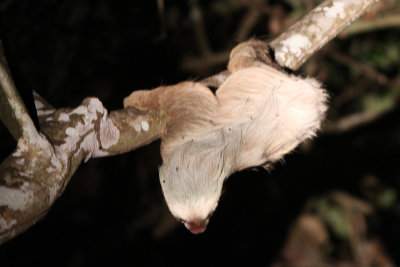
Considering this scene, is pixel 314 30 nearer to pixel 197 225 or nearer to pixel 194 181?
pixel 194 181

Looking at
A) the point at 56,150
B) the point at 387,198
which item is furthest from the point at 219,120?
the point at 387,198

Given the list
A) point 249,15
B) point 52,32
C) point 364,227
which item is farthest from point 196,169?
point 364,227

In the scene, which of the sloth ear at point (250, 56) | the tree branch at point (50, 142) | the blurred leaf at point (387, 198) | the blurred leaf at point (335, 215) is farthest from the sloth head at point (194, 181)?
the blurred leaf at point (387, 198)

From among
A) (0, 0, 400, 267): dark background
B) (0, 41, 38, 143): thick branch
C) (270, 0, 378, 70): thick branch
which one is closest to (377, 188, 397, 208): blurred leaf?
(0, 0, 400, 267): dark background

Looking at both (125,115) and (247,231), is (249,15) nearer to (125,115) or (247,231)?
(247,231)

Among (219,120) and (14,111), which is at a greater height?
(14,111)

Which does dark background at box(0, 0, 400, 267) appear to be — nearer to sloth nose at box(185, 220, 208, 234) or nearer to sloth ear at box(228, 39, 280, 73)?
sloth ear at box(228, 39, 280, 73)

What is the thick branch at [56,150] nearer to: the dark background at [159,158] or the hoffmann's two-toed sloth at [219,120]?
the hoffmann's two-toed sloth at [219,120]
